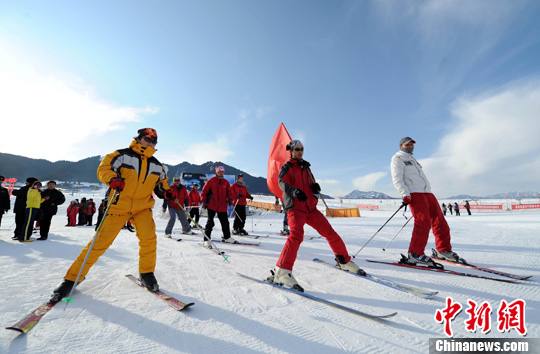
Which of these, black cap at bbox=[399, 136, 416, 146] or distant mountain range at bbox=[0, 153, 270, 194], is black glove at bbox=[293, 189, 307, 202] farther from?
distant mountain range at bbox=[0, 153, 270, 194]

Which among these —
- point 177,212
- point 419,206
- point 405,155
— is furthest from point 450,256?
point 177,212

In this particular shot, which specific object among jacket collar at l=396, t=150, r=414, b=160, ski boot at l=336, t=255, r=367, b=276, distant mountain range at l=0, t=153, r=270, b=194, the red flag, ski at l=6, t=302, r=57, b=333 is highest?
distant mountain range at l=0, t=153, r=270, b=194

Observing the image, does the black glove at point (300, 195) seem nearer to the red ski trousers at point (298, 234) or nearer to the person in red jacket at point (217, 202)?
the red ski trousers at point (298, 234)

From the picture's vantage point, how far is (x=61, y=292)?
2.39m

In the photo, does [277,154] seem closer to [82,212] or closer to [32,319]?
[32,319]

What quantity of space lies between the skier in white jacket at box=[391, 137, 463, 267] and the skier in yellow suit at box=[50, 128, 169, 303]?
3746 mm

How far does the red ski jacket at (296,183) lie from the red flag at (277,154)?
16.8ft

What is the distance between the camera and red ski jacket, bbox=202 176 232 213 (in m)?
6.47

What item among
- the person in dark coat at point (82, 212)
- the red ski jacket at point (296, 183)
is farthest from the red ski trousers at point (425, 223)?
the person in dark coat at point (82, 212)

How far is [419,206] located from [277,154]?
5728 millimetres

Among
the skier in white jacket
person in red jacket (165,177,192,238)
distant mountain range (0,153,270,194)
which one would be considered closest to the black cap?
the skier in white jacket

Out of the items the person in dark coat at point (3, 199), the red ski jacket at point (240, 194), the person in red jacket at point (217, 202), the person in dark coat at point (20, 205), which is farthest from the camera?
the red ski jacket at point (240, 194)

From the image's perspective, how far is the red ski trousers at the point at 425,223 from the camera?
3916 millimetres

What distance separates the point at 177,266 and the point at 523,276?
4809 mm
